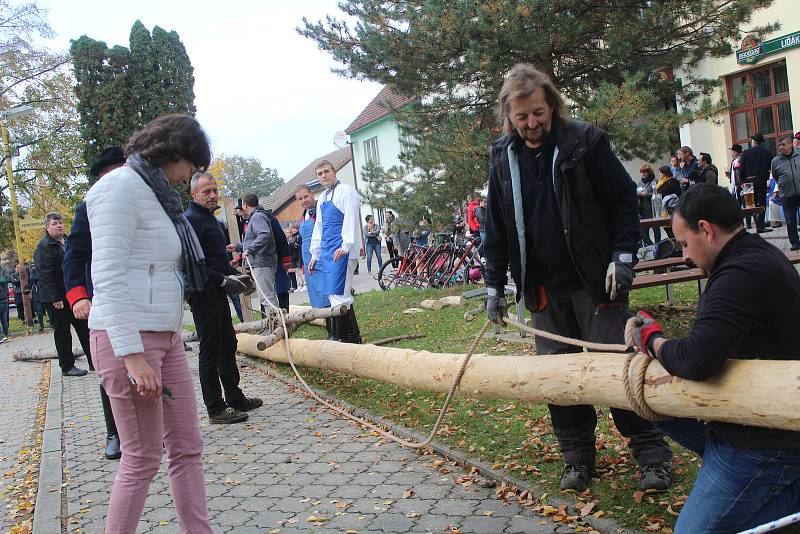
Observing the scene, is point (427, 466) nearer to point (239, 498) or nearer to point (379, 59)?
point (239, 498)

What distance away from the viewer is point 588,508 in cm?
349

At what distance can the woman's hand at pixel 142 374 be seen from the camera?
9.80 feet

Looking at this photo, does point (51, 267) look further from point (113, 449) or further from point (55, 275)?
point (113, 449)

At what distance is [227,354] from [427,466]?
241 cm

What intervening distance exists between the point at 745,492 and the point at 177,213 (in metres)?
2.50

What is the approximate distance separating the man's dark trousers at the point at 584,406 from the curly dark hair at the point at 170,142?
75.4 inches

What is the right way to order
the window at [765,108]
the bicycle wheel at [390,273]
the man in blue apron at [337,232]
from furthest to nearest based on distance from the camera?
the window at [765,108] < the bicycle wheel at [390,273] < the man in blue apron at [337,232]

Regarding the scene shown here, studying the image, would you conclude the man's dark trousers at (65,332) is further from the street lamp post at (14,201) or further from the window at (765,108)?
the window at (765,108)

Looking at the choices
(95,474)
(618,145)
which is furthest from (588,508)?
(618,145)

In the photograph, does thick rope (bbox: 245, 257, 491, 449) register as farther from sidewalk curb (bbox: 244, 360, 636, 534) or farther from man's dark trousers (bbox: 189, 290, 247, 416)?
man's dark trousers (bbox: 189, 290, 247, 416)

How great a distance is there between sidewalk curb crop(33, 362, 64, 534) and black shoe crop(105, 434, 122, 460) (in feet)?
1.09

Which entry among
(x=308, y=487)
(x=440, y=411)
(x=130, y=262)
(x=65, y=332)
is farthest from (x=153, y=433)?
(x=65, y=332)

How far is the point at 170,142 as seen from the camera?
3.21 metres

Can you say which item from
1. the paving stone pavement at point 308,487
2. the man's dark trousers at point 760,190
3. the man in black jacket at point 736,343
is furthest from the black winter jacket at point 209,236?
the man's dark trousers at point 760,190
